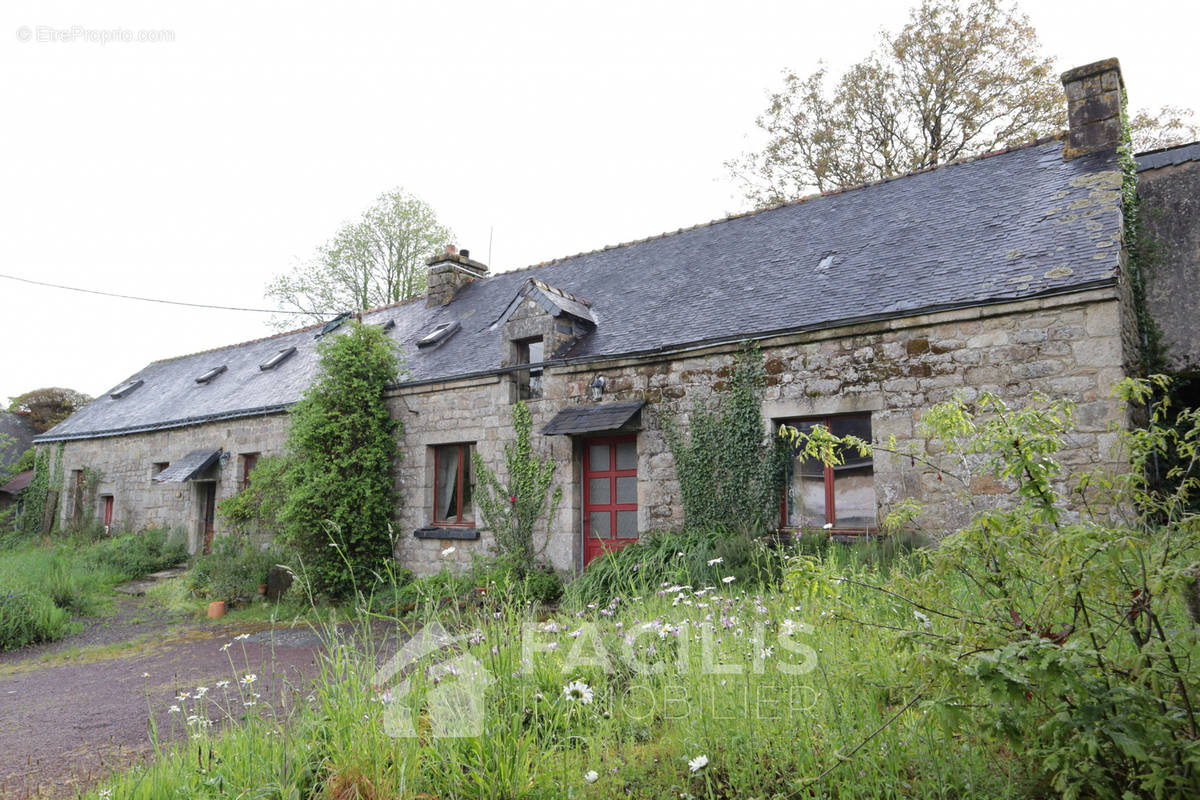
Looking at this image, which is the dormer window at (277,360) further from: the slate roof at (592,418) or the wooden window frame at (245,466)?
the slate roof at (592,418)

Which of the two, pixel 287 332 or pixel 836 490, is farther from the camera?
pixel 287 332

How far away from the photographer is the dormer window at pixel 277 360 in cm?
1647

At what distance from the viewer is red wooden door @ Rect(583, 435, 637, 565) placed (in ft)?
30.5

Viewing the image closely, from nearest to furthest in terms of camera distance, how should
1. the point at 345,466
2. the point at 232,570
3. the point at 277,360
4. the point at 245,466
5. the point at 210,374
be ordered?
the point at 345,466, the point at 232,570, the point at 245,466, the point at 277,360, the point at 210,374

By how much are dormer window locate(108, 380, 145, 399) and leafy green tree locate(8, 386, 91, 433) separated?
21.1ft

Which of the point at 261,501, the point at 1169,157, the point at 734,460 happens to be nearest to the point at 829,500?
the point at 734,460

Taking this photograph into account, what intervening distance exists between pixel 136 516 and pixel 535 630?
53.7 feet

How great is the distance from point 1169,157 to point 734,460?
7048 millimetres

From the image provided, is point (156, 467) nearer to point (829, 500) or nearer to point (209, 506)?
point (209, 506)

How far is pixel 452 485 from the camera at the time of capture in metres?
11.1

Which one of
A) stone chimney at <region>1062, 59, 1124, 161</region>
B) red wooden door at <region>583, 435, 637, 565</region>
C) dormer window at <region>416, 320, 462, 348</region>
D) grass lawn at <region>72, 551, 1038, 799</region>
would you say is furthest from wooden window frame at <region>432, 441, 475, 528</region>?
stone chimney at <region>1062, 59, 1124, 161</region>

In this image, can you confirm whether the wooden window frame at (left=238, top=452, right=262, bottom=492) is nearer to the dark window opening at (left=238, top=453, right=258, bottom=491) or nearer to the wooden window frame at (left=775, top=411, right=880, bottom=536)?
the dark window opening at (left=238, top=453, right=258, bottom=491)

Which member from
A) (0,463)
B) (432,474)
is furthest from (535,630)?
(0,463)

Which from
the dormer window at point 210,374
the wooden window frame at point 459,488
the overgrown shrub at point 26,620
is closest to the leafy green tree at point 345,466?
the wooden window frame at point 459,488
